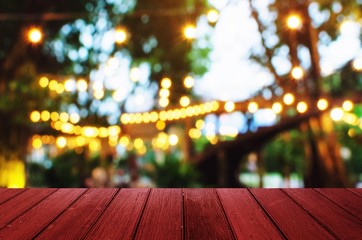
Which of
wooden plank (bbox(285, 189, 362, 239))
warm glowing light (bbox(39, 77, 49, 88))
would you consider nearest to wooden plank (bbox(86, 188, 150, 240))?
wooden plank (bbox(285, 189, 362, 239))

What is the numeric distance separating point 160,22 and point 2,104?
5.61 m

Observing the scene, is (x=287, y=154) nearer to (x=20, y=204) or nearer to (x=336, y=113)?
(x=336, y=113)

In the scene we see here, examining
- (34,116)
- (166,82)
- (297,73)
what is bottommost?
(34,116)

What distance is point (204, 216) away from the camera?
165 centimetres

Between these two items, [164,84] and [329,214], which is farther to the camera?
[164,84]

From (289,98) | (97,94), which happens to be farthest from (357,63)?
(97,94)

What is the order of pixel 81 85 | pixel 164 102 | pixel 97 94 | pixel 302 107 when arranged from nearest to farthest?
pixel 302 107 → pixel 81 85 → pixel 97 94 → pixel 164 102

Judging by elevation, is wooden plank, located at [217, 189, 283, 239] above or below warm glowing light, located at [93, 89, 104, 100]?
below

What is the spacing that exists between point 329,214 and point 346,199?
0.32 m

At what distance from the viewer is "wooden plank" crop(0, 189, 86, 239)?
146cm

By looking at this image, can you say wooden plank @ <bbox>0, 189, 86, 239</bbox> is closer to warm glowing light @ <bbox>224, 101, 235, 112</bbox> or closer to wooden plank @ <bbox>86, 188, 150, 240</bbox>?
wooden plank @ <bbox>86, 188, 150, 240</bbox>

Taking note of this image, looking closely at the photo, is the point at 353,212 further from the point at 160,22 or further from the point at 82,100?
the point at 160,22

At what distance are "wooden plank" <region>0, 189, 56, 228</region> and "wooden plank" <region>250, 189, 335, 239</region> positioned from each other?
→ 3.89 ft

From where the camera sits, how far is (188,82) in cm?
1148
